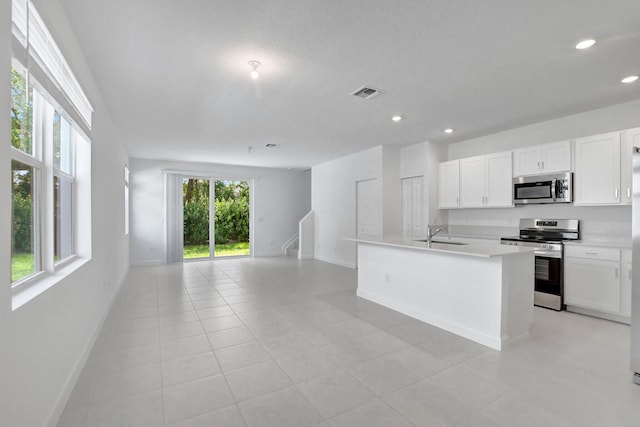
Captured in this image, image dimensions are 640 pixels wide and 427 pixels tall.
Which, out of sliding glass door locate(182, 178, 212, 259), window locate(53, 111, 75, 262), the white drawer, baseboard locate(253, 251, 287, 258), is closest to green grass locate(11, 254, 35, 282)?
window locate(53, 111, 75, 262)

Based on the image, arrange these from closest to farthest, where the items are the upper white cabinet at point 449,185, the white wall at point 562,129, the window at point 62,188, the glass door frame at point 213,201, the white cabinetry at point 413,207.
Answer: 1. the window at point 62,188
2. the white wall at point 562,129
3. the upper white cabinet at point 449,185
4. the white cabinetry at point 413,207
5. the glass door frame at point 213,201

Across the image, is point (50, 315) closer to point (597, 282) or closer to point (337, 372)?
point (337, 372)

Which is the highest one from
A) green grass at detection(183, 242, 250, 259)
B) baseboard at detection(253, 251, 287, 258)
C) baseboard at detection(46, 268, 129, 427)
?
green grass at detection(183, 242, 250, 259)

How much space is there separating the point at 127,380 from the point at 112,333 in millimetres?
1135

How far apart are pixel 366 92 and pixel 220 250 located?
255 inches

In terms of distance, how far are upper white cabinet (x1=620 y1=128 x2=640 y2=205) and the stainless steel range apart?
2.40 feet

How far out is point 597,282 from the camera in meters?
3.64

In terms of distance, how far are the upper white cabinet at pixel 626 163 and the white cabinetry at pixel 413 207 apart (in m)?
2.82

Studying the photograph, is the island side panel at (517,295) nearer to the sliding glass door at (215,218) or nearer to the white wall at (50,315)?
the white wall at (50,315)

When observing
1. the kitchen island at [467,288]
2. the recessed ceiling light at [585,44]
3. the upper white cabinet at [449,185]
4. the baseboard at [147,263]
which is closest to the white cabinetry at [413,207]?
the upper white cabinet at [449,185]

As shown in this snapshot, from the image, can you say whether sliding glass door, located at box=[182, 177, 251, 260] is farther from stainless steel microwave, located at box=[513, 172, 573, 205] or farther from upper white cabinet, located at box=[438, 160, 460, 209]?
stainless steel microwave, located at box=[513, 172, 573, 205]

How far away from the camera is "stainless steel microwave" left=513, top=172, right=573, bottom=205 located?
4082 millimetres

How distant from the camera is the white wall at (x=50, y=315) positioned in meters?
1.29

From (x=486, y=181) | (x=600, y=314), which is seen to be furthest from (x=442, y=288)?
(x=486, y=181)
